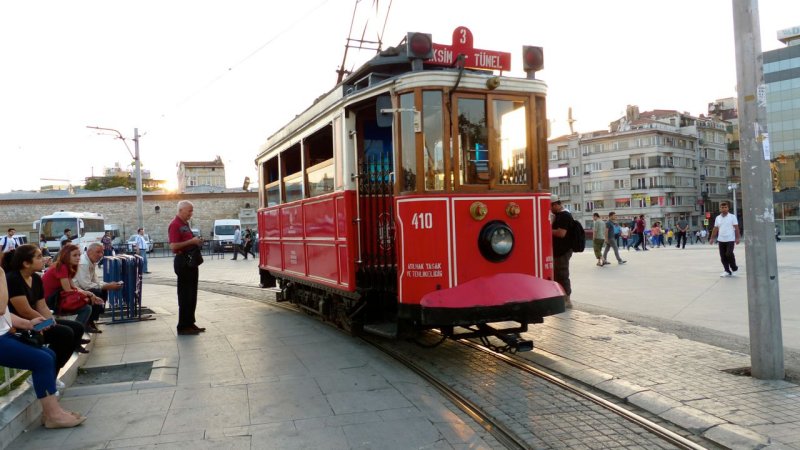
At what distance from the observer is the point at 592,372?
5.97m

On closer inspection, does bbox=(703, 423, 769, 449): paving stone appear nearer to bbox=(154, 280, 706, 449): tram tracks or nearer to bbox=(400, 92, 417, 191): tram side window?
bbox=(154, 280, 706, 449): tram tracks

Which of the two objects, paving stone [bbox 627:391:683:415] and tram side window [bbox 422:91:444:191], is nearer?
paving stone [bbox 627:391:683:415]

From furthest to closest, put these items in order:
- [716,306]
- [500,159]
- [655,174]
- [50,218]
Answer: [655,174] → [50,218] → [716,306] → [500,159]

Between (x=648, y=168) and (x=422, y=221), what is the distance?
244 ft

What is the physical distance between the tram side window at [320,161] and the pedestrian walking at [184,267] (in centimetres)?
174

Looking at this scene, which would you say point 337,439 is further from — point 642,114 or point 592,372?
point 642,114

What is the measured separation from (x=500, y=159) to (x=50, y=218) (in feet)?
110

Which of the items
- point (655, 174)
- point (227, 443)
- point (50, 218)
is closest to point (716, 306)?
point (227, 443)

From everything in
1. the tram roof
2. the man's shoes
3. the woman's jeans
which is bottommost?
the man's shoes

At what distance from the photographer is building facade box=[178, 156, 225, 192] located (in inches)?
3844

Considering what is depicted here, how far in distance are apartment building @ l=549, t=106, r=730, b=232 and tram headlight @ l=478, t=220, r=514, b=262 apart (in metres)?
67.6

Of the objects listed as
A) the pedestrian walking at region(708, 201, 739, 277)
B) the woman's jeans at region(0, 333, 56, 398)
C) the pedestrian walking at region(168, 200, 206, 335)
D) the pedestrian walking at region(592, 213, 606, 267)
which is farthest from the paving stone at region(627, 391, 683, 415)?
the pedestrian walking at region(592, 213, 606, 267)

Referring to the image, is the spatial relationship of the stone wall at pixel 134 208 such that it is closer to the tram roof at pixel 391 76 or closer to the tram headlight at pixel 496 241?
the tram roof at pixel 391 76

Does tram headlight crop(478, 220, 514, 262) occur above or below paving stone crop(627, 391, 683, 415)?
above
